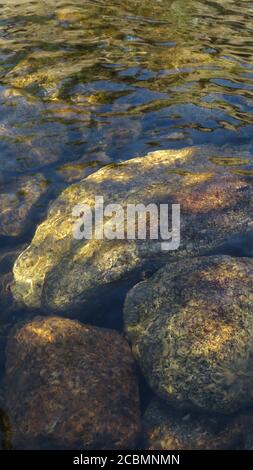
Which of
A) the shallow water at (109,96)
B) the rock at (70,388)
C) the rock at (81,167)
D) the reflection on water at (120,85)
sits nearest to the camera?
the rock at (70,388)

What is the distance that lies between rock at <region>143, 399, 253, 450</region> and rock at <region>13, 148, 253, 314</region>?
1.83 metres

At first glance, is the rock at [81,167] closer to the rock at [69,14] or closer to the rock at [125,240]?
the rock at [125,240]

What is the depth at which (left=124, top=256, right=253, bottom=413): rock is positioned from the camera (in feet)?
16.9

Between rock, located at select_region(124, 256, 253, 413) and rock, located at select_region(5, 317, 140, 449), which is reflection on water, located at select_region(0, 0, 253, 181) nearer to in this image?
rock, located at select_region(124, 256, 253, 413)

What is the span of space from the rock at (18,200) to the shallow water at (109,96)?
0.02 metres

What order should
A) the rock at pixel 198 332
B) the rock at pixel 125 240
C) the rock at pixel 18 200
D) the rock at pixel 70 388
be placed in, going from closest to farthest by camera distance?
1. the rock at pixel 70 388
2. the rock at pixel 198 332
3. the rock at pixel 125 240
4. the rock at pixel 18 200

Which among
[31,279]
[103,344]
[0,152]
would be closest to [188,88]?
[0,152]

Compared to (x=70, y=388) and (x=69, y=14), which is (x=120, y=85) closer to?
(x=69, y=14)

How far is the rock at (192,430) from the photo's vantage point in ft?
16.7

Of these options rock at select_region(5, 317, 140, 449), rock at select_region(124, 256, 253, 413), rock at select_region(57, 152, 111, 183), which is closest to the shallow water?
rock at select_region(57, 152, 111, 183)

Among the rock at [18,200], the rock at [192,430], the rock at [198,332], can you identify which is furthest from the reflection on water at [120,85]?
the rock at [192,430]

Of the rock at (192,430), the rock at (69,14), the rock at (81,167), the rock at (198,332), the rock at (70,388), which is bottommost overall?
the rock at (192,430)
